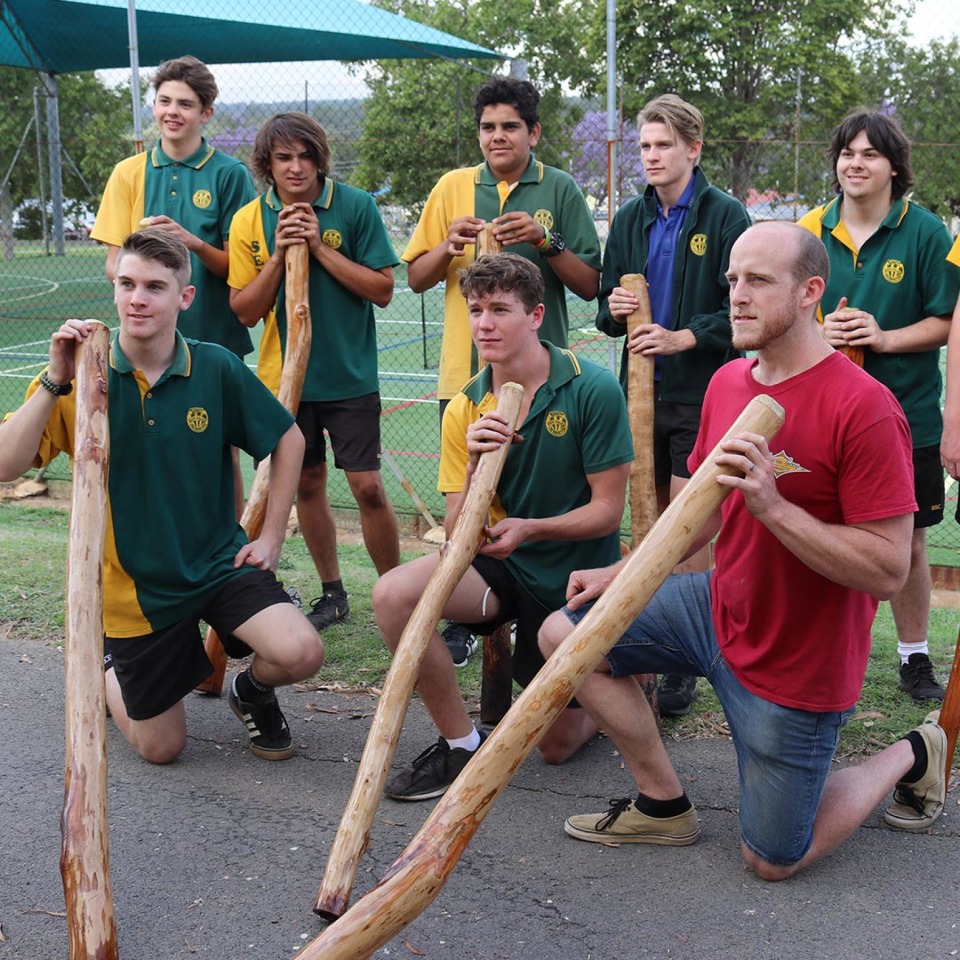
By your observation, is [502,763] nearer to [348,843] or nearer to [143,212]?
[348,843]

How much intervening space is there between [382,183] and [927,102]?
9.95 m

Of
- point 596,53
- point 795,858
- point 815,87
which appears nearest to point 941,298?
point 795,858

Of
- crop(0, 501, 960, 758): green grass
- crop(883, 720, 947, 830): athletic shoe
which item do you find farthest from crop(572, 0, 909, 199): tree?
crop(883, 720, 947, 830): athletic shoe

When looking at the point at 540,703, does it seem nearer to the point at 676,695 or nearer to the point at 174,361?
the point at 676,695

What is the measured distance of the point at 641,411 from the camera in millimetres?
4492

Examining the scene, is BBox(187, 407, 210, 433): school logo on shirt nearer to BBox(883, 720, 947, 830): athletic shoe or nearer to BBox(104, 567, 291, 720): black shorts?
BBox(104, 567, 291, 720): black shorts

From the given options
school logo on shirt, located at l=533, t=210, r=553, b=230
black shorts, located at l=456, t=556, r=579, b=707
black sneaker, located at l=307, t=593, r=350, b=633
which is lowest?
black sneaker, located at l=307, t=593, r=350, b=633

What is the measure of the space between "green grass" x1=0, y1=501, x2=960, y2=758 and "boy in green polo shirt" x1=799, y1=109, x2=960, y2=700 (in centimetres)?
26

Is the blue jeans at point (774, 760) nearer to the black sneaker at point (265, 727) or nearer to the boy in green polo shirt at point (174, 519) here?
the boy in green polo shirt at point (174, 519)

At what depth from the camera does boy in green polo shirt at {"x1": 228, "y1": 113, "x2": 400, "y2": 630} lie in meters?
4.95

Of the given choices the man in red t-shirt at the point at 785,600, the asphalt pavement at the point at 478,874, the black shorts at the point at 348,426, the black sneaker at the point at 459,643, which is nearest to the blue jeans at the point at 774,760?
the man in red t-shirt at the point at 785,600

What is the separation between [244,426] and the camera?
13.4 ft

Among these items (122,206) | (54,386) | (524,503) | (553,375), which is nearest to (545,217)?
(553,375)

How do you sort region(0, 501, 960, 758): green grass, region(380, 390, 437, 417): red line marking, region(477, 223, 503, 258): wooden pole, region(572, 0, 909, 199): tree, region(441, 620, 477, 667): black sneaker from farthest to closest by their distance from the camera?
region(572, 0, 909, 199): tree, region(380, 390, 437, 417): red line marking, region(441, 620, 477, 667): black sneaker, region(477, 223, 503, 258): wooden pole, region(0, 501, 960, 758): green grass
